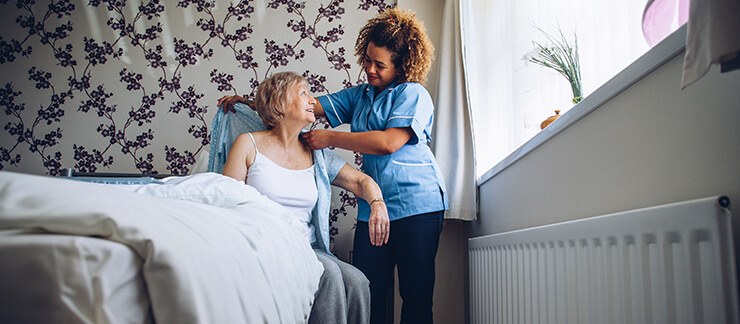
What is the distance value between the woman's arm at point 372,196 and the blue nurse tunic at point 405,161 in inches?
2.7

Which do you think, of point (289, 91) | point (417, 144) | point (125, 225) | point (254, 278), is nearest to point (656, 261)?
point (254, 278)

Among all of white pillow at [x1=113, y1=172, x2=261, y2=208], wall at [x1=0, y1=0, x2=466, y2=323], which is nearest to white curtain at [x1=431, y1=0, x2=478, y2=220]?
wall at [x1=0, y1=0, x2=466, y2=323]

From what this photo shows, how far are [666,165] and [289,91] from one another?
47.6 inches

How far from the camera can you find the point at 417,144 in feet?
5.58

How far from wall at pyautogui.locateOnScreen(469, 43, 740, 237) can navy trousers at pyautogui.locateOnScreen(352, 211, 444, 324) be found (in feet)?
1.38

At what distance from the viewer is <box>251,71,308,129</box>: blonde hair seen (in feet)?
5.27

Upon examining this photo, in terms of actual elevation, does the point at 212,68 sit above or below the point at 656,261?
above

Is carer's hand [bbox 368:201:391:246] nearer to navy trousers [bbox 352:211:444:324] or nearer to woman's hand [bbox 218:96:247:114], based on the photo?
navy trousers [bbox 352:211:444:324]

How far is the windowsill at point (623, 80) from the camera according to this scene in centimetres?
73

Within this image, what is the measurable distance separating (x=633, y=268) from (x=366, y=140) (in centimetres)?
99

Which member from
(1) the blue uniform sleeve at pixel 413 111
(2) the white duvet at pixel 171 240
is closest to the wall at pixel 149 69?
(1) the blue uniform sleeve at pixel 413 111

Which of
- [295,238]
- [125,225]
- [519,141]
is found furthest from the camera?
[519,141]

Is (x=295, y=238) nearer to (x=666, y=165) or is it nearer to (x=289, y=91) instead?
(x=666, y=165)

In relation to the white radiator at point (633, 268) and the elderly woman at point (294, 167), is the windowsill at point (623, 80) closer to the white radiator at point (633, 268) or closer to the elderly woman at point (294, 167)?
the white radiator at point (633, 268)
